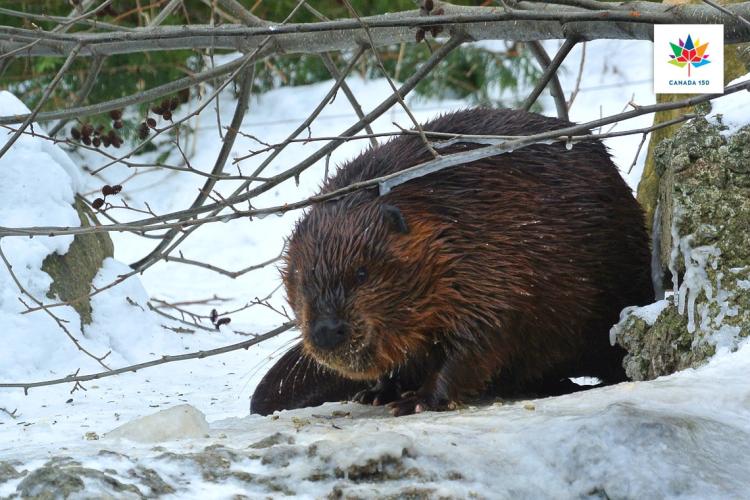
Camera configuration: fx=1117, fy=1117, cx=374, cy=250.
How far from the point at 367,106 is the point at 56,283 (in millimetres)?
5566

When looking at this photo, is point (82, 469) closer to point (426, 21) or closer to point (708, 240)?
point (426, 21)

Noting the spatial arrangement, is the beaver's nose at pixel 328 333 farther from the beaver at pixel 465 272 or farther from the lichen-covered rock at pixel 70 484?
the lichen-covered rock at pixel 70 484

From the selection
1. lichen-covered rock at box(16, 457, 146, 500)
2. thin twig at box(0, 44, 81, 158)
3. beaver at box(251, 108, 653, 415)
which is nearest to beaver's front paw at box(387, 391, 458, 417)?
beaver at box(251, 108, 653, 415)

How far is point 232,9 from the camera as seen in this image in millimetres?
5625

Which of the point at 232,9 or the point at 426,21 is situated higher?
the point at 232,9

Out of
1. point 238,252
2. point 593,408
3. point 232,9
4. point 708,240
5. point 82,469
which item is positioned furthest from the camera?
point 238,252

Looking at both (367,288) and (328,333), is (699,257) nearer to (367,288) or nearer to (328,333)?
(367,288)

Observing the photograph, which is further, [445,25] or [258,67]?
[258,67]

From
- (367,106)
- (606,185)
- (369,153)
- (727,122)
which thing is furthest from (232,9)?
(367,106)

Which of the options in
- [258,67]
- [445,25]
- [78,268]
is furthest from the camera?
[258,67]

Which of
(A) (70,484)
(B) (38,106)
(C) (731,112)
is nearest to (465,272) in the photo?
(C) (731,112)

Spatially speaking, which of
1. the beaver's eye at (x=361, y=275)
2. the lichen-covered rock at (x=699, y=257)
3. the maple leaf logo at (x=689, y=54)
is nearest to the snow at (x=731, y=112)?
the lichen-covered rock at (x=699, y=257)

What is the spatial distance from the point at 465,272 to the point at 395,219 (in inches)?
13.9

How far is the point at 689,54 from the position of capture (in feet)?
15.5
